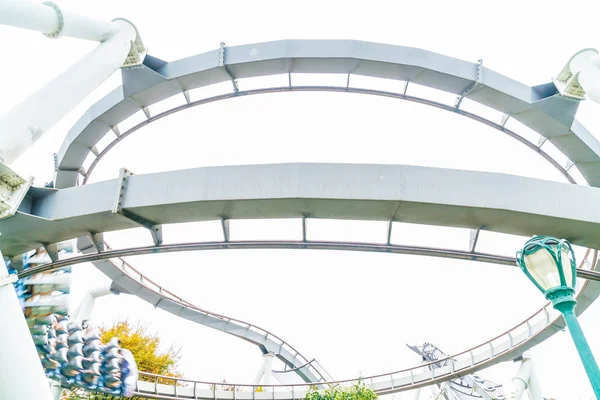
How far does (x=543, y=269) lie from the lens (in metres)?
4.09

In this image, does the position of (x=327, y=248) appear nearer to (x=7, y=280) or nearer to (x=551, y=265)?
(x=551, y=265)

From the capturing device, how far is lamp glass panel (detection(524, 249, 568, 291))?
4.02 meters

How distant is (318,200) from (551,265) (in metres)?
3.16

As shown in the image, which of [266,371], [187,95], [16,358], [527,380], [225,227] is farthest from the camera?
[266,371]

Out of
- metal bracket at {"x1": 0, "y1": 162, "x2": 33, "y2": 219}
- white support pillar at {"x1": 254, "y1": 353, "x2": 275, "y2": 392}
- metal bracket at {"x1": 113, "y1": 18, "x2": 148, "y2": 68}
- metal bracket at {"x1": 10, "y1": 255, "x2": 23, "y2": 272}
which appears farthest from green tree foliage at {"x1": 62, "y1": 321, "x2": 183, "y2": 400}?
metal bracket at {"x1": 0, "y1": 162, "x2": 33, "y2": 219}

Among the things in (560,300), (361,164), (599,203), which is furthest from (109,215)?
(599,203)

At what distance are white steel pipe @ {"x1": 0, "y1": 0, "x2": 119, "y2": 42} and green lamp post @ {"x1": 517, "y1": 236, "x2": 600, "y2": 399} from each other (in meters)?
7.43

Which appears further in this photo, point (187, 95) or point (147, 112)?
point (147, 112)

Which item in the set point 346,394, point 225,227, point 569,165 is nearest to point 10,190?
point 225,227

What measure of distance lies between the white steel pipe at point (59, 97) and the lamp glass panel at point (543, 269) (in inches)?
248

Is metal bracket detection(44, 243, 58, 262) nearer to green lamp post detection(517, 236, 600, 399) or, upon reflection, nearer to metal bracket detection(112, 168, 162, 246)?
metal bracket detection(112, 168, 162, 246)

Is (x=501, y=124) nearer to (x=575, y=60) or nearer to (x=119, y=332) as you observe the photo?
(x=575, y=60)

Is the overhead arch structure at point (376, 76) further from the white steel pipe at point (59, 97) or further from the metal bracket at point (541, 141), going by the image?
the white steel pipe at point (59, 97)

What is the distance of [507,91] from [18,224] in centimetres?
1121
